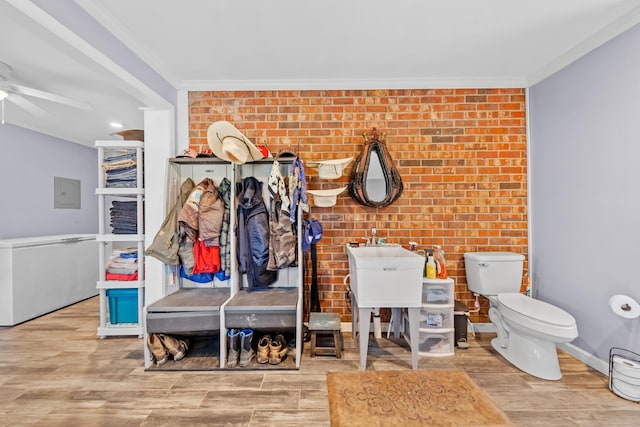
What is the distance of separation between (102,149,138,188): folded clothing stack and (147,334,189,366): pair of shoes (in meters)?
1.52

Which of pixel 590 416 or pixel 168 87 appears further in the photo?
pixel 168 87

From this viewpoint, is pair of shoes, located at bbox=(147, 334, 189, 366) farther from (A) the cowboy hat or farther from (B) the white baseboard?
(B) the white baseboard

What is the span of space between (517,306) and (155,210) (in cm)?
318

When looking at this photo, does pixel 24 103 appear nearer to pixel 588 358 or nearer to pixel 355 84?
pixel 355 84

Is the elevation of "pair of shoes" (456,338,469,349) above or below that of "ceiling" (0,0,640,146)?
below

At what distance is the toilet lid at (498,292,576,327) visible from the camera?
205cm

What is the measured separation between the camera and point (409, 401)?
1280mm

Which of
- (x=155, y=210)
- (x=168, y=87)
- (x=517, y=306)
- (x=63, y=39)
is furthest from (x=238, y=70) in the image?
(x=517, y=306)

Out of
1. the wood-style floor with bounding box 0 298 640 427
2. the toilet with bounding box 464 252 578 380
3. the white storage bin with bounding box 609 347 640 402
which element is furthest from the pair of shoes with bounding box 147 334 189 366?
the white storage bin with bounding box 609 347 640 402

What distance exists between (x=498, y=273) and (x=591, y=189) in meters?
0.94

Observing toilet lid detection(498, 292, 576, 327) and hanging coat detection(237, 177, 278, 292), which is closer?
toilet lid detection(498, 292, 576, 327)

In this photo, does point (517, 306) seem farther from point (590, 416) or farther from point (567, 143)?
point (567, 143)

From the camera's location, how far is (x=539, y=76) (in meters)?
2.75

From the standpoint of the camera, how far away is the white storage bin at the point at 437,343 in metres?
2.51
